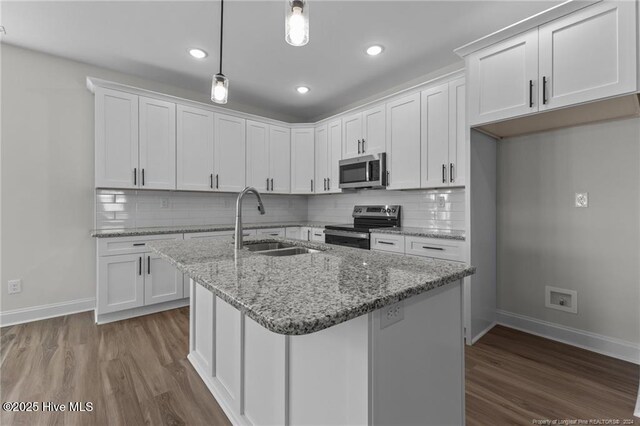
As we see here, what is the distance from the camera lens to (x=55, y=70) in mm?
3105

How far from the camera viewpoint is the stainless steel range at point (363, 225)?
11.3 ft

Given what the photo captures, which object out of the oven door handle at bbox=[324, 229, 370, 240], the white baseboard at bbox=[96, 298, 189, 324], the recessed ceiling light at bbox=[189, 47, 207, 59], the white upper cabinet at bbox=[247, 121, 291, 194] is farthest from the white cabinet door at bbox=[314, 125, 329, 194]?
the white baseboard at bbox=[96, 298, 189, 324]

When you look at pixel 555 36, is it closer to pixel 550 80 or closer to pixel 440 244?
pixel 550 80

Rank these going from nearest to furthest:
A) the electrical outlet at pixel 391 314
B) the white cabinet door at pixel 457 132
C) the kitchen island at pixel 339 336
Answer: the kitchen island at pixel 339 336 → the electrical outlet at pixel 391 314 → the white cabinet door at pixel 457 132

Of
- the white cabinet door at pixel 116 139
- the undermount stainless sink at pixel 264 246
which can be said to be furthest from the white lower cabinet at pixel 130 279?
the undermount stainless sink at pixel 264 246

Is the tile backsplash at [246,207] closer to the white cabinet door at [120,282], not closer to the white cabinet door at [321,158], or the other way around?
the white cabinet door at [321,158]

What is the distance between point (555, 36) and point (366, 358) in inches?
98.7

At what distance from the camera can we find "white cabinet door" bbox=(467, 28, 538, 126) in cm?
216

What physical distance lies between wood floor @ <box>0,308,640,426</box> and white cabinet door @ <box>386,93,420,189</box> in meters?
1.74

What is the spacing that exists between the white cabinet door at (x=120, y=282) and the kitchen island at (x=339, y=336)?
1.81m

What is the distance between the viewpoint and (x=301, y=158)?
4574 mm

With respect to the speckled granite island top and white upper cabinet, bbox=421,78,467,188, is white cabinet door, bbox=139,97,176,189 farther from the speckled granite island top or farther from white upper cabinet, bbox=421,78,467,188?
white upper cabinet, bbox=421,78,467,188

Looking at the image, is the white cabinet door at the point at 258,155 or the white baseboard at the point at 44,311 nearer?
the white baseboard at the point at 44,311

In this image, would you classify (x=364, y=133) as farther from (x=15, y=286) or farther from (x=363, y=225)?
(x=15, y=286)
